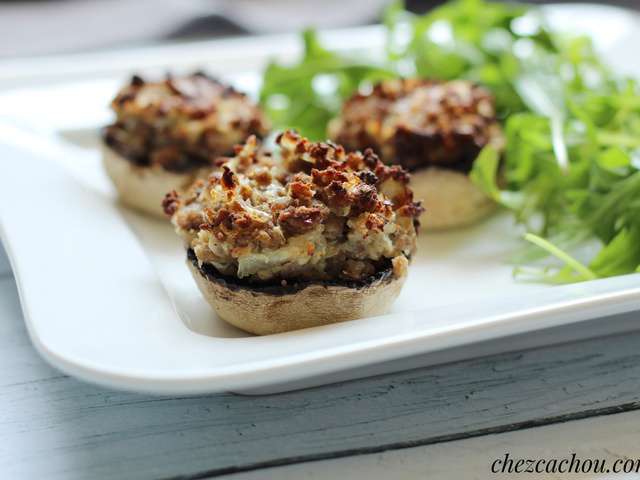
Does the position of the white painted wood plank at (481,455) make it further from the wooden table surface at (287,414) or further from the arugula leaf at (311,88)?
the arugula leaf at (311,88)

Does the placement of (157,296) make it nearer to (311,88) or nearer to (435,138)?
(435,138)

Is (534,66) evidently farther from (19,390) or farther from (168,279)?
(19,390)

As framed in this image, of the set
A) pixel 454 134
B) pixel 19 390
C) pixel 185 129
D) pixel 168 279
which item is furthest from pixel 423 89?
pixel 19 390

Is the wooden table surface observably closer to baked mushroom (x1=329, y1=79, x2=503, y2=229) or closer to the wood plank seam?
the wood plank seam

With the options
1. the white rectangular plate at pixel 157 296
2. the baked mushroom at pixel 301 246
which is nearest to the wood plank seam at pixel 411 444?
the white rectangular plate at pixel 157 296

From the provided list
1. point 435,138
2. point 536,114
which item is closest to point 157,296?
point 435,138

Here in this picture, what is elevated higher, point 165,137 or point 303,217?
point 303,217
